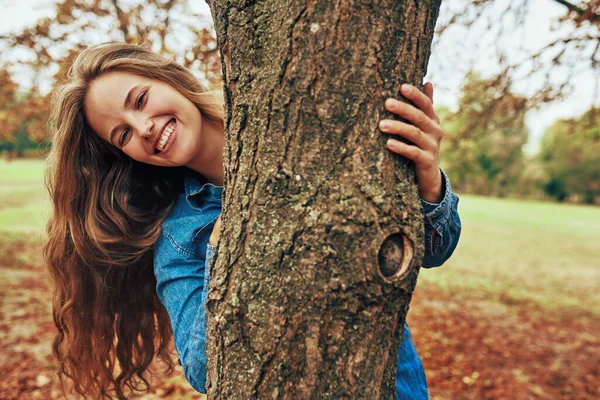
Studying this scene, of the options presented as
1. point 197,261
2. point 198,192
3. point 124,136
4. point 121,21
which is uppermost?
point 121,21

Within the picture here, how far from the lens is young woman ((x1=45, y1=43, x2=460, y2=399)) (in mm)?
1559

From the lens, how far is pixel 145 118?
156 centimetres

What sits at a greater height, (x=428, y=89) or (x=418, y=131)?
(x=428, y=89)

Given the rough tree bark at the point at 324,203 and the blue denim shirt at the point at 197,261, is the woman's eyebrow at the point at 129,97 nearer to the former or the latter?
the blue denim shirt at the point at 197,261

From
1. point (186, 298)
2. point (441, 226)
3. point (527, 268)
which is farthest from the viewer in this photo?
point (527, 268)

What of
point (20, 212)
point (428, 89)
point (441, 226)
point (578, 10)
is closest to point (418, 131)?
point (428, 89)

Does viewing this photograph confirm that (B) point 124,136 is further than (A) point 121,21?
No

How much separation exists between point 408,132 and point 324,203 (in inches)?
10.3

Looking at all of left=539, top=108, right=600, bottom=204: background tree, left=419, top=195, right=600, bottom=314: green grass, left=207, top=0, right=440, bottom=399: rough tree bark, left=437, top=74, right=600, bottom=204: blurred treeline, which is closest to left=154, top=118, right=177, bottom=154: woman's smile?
left=207, top=0, right=440, bottom=399: rough tree bark

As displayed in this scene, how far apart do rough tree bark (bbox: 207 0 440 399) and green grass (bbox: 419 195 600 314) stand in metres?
7.64

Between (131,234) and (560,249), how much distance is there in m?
15.3

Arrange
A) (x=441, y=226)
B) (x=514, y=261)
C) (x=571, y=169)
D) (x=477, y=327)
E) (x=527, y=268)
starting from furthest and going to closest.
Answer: (x=571, y=169) → (x=514, y=261) → (x=527, y=268) → (x=477, y=327) → (x=441, y=226)

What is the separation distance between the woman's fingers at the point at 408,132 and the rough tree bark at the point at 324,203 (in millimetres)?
26

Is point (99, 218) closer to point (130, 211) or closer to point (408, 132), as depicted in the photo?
point (130, 211)
